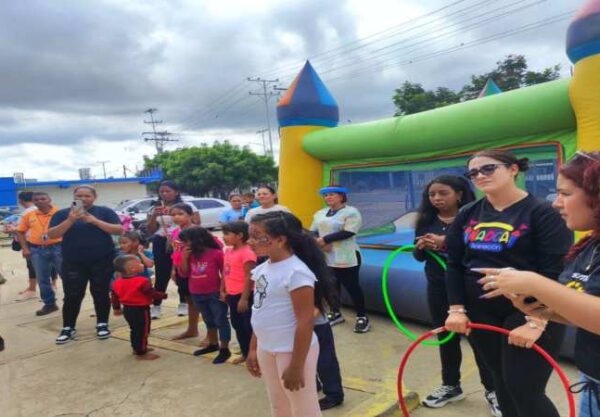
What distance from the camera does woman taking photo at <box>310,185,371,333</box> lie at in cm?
480

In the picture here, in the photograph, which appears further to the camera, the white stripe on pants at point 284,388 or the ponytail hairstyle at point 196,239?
the ponytail hairstyle at point 196,239

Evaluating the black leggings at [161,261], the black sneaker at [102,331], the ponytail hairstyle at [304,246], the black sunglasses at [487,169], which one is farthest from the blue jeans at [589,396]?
the black sneaker at [102,331]

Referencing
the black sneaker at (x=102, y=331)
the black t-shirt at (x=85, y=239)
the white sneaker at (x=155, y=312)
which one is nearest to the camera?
the black t-shirt at (x=85, y=239)

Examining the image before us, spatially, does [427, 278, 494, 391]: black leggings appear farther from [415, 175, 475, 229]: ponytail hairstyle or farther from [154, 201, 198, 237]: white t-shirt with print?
[154, 201, 198, 237]: white t-shirt with print

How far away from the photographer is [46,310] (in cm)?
651

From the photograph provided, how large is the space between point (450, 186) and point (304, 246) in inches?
47.3

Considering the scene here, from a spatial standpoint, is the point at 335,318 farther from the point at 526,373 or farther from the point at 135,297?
the point at 526,373

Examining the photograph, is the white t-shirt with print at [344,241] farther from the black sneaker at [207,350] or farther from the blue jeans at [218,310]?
the black sneaker at [207,350]

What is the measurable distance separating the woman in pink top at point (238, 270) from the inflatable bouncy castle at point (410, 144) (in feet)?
5.79

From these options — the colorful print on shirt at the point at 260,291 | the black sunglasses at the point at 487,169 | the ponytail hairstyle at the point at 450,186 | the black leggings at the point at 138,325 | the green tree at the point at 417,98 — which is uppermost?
the green tree at the point at 417,98

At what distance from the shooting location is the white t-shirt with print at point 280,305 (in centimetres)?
223

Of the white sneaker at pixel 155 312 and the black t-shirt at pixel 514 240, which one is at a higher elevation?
the black t-shirt at pixel 514 240

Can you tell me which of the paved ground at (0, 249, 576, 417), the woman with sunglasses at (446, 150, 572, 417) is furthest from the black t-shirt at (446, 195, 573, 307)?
the paved ground at (0, 249, 576, 417)

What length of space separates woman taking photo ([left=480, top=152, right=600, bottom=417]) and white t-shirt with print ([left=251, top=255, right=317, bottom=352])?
92 cm
